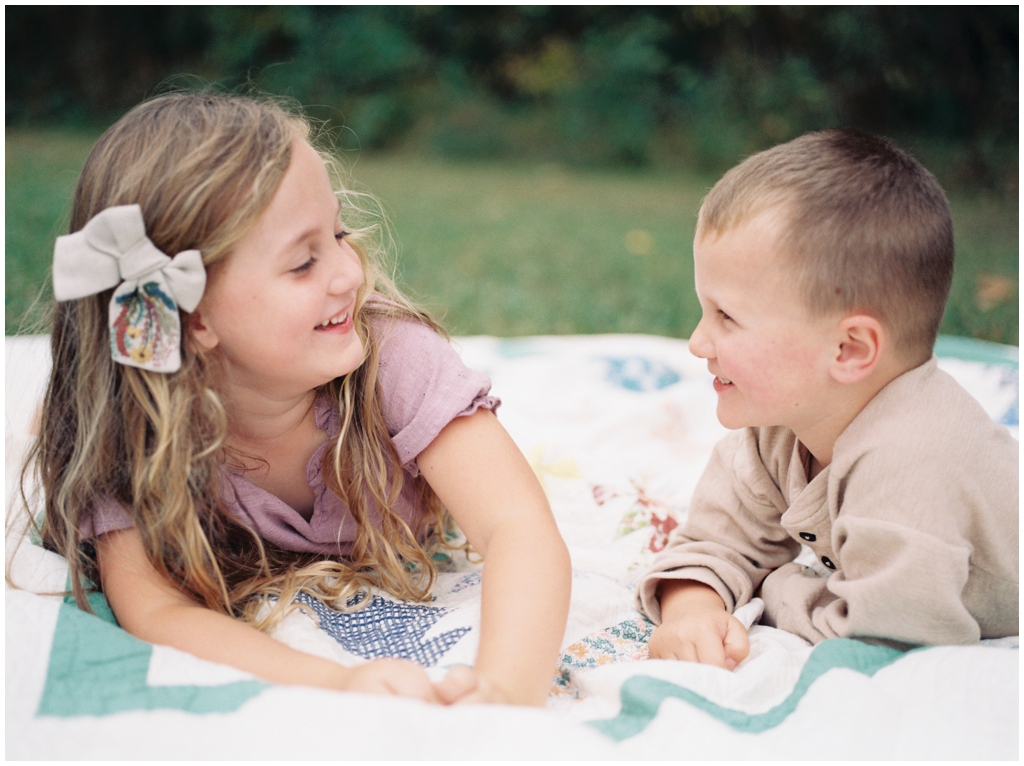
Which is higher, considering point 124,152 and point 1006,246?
point 124,152

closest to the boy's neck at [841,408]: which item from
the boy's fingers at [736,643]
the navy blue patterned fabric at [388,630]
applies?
the boy's fingers at [736,643]

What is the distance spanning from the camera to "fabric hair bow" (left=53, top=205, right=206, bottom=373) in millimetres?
1427

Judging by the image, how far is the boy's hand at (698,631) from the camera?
1504mm

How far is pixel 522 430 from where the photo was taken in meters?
2.51

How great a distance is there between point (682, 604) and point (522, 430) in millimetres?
935

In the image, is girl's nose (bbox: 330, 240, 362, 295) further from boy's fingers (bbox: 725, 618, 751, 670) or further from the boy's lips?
boy's fingers (bbox: 725, 618, 751, 670)

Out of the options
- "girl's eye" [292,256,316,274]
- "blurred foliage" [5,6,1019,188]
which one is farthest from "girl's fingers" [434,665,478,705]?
"blurred foliage" [5,6,1019,188]

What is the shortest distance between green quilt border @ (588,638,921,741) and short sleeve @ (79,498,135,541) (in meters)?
0.84

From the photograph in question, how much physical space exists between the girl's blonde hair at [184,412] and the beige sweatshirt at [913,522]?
2.38 feet

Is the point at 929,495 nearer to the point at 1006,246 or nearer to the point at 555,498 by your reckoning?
the point at 555,498

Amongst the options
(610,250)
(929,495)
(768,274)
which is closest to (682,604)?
(929,495)

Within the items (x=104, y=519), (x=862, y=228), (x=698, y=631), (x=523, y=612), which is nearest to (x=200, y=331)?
(x=104, y=519)

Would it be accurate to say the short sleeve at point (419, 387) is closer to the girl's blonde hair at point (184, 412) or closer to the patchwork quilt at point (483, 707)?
the girl's blonde hair at point (184, 412)

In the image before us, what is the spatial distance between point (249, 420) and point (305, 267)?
1.12ft
